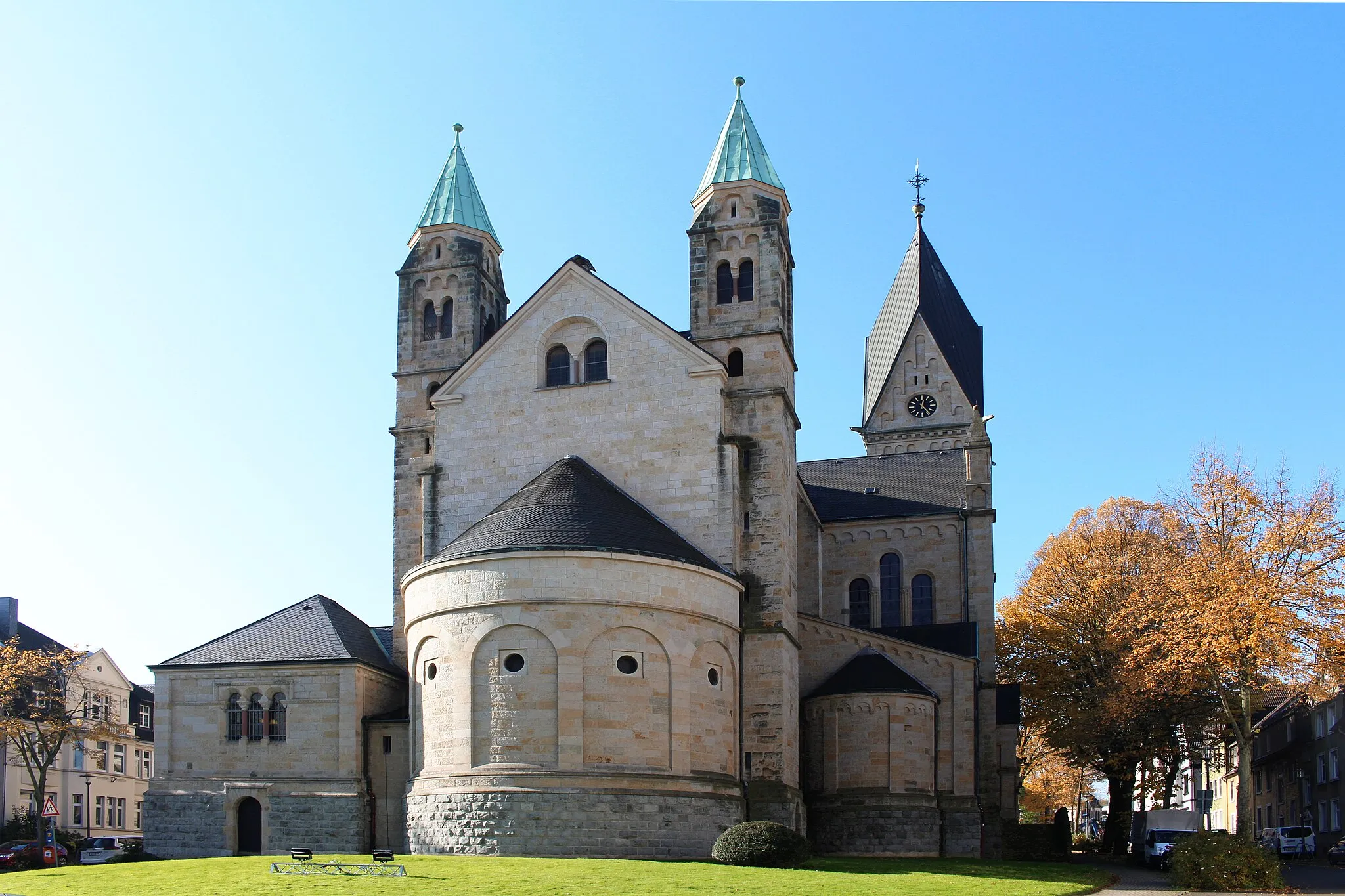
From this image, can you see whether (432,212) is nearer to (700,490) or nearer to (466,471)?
(466,471)

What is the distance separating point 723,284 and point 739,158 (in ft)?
13.3

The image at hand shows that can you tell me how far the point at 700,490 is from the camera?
3719cm

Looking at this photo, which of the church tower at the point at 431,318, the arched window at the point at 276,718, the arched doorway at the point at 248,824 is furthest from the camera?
the church tower at the point at 431,318

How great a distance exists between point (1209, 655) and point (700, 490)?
13.5 metres

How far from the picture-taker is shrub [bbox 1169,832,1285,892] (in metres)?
27.7

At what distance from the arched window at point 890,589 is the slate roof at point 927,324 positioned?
738 inches

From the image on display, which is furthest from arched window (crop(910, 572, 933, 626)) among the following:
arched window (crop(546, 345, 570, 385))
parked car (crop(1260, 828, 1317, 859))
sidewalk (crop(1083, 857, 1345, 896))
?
arched window (crop(546, 345, 570, 385))

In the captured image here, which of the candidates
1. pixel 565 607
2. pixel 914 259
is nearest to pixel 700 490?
pixel 565 607

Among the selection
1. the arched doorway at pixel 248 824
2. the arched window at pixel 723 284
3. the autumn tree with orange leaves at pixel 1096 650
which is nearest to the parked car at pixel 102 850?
the arched doorway at pixel 248 824

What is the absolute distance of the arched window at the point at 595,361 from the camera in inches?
1548

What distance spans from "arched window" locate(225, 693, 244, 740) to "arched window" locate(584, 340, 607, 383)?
43.6 ft

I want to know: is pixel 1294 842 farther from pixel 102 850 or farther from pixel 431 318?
pixel 102 850

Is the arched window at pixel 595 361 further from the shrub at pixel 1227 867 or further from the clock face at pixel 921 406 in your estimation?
the clock face at pixel 921 406

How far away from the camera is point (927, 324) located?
70312mm
